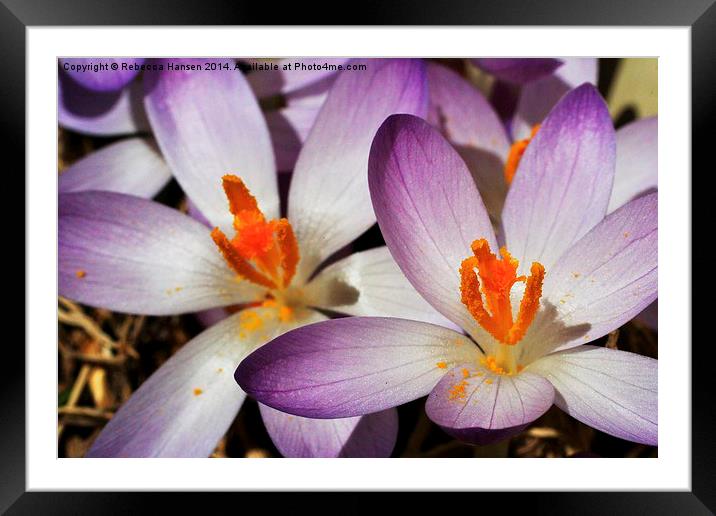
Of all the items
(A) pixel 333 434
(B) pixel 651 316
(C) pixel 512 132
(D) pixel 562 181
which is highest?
(C) pixel 512 132

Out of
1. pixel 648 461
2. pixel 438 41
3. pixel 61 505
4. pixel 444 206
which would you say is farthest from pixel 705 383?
pixel 61 505

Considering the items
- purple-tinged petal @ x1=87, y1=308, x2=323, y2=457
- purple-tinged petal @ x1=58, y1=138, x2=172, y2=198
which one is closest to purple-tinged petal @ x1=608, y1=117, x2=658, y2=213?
purple-tinged petal @ x1=87, y1=308, x2=323, y2=457

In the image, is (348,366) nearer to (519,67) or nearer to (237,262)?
(237,262)

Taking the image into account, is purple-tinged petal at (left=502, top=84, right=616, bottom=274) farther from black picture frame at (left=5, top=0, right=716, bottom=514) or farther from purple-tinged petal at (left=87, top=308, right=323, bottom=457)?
purple-tinged petal at (left=87, top=308, right=323, bottom=457)

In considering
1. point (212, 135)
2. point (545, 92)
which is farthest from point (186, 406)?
point (545, 92)

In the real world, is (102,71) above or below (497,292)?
above

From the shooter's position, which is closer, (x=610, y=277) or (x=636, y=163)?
→ (x=610, y=277)

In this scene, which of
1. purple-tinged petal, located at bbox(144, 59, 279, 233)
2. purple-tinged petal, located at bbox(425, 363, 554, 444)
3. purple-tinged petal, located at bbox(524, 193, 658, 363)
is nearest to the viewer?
purple-tinged petal, located at bbox(425, 363, 554, 444)
